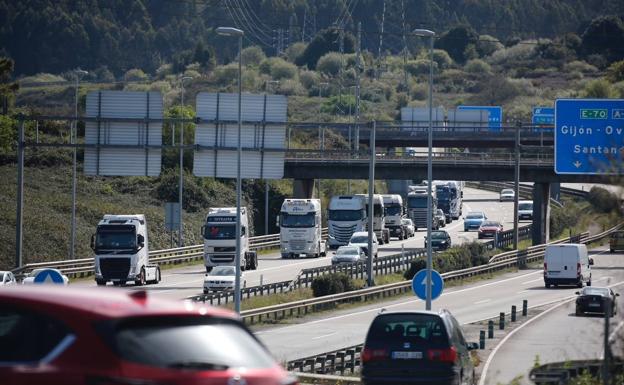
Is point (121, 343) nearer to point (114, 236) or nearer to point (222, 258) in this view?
point (114, 236)

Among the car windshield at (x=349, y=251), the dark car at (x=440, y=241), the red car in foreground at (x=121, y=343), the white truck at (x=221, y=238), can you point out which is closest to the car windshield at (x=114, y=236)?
the white truck at (x=221, y=238)

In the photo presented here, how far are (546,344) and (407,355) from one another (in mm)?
17117

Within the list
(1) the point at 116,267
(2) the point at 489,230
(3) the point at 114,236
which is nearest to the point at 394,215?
(2) the point at 489,230

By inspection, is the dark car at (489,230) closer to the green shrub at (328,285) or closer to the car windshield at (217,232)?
the car windshield at (217,232)

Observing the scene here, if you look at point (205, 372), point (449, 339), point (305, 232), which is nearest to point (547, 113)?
point (305, 232)

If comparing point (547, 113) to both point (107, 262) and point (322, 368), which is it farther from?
point (322, 368)

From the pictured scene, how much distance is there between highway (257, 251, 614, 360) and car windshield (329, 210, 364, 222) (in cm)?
1019

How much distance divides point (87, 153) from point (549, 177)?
35.1 meters

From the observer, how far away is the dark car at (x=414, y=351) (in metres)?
19.3

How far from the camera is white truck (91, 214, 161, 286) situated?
51.8 metres

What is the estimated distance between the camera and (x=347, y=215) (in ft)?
244

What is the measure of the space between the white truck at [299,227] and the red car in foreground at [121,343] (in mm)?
59401

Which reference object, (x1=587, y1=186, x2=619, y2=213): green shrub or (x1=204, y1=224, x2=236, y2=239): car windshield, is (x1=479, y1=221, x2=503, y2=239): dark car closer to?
(x1=204, y1=224, x2=236, y2=239): car windshield

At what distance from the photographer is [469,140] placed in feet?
339
